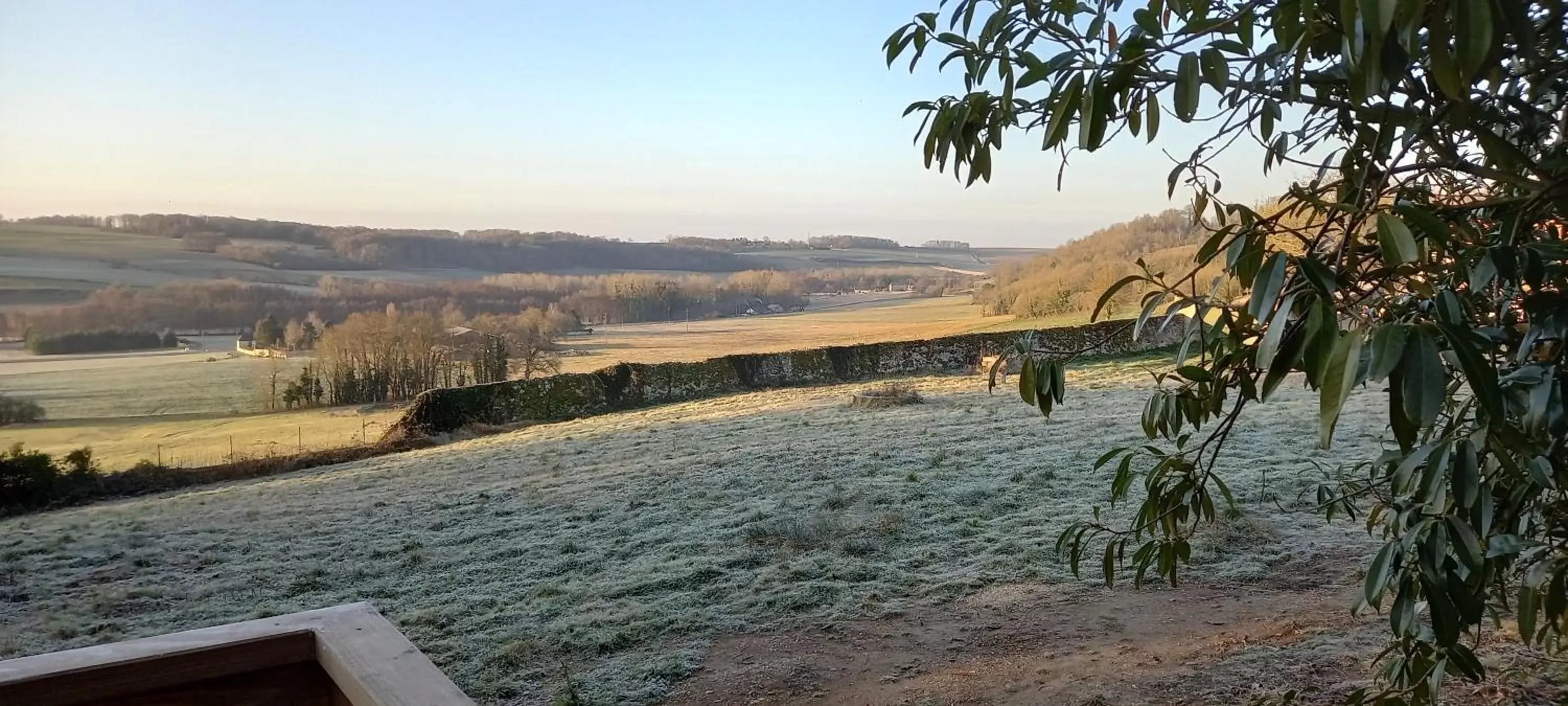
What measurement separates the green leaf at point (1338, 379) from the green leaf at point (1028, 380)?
2.16 ft

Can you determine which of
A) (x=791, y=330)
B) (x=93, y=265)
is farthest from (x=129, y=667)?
(x=791, y=330)

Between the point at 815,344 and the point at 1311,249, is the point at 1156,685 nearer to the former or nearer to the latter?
the point at 1311,249

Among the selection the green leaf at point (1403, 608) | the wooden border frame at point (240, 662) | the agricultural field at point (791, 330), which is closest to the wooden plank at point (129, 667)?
the wooden border frame at point (240, 662)

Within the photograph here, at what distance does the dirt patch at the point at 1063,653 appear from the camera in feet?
9.28

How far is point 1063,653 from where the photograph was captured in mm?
3297

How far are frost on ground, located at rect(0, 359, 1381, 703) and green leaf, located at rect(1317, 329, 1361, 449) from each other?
2.95 m

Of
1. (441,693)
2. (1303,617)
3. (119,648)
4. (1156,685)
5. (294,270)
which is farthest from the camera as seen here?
(294,270)

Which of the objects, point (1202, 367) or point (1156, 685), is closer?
point (1202, 367)

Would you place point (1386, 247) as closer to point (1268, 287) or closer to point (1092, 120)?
point (1268, 287)

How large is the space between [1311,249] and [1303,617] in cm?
307

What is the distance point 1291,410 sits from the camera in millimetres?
8828

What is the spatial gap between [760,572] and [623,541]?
47.6 inches

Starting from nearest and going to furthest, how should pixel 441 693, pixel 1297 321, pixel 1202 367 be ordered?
1. pixel 1297 321
2. pixel 441 693
3. pixel 1202 367

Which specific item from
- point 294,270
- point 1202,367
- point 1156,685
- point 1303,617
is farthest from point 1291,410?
point 294,270
